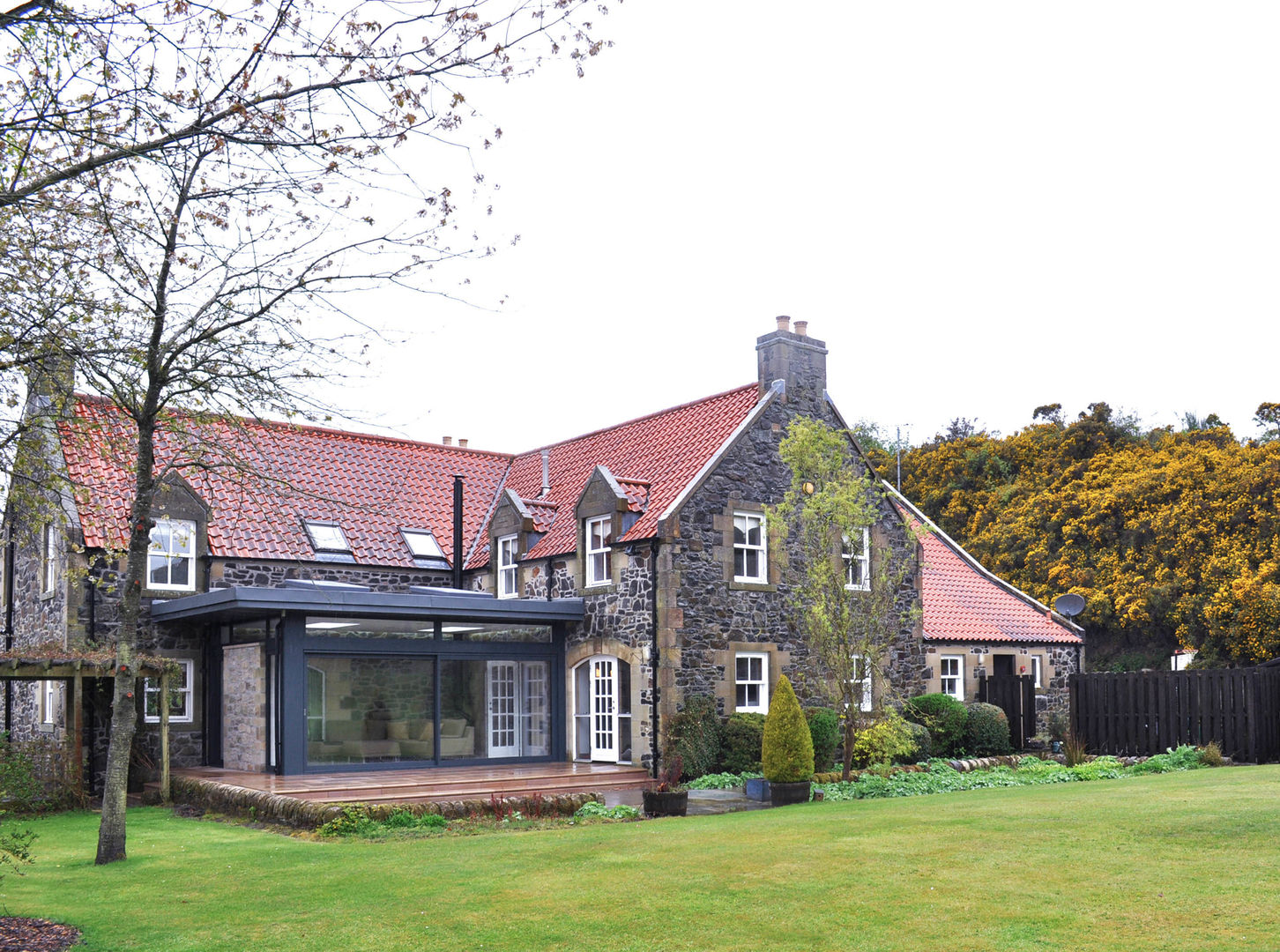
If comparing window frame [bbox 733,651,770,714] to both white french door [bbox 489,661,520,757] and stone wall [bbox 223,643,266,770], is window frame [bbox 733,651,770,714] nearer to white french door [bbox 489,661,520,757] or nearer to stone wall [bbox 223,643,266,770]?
white french door [bbox 489,661,520,757]

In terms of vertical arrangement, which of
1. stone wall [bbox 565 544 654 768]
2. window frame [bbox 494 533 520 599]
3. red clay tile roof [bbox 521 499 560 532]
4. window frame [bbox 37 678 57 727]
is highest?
red clay tile roof [bbox 521 499 560 532]

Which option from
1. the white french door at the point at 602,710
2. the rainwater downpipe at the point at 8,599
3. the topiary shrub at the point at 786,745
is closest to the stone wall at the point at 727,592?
the white french door at the point at 602,710

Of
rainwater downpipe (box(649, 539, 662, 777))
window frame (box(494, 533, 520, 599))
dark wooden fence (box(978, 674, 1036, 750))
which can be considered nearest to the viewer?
rainwater downpipe (box(649, 539, 662, 777))

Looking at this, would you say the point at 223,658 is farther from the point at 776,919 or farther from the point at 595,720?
the point at 776,919

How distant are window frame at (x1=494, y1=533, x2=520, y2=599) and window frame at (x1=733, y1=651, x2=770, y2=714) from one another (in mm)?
5723

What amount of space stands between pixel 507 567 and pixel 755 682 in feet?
21.6

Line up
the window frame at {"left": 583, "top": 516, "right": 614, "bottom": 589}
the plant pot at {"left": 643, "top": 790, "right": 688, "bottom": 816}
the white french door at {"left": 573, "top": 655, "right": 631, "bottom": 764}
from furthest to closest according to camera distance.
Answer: the window frame at {"left": 583, "top": 516, "right": 614, "bottom": 589}
the white french door at {"left": 573, "top": 655, "right": 631, "bottom": 764}
the plant pot at {"left": 643, "top": 790, "right": 688, "bottom": 816}

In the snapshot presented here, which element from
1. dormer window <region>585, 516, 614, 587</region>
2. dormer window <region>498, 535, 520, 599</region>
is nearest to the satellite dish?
dormer window <region>585, 516, 614, 587</region>

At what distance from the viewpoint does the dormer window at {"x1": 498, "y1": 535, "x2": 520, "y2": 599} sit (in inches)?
1065

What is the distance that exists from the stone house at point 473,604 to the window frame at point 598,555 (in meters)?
0.06

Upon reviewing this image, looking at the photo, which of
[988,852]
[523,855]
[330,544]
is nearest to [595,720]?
[330,544]

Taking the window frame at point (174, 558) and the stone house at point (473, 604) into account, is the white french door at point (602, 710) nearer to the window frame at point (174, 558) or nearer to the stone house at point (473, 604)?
the stone house at point (473, 604)

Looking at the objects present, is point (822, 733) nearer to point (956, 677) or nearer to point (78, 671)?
point (956, 677)

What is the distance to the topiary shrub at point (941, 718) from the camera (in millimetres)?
25828
